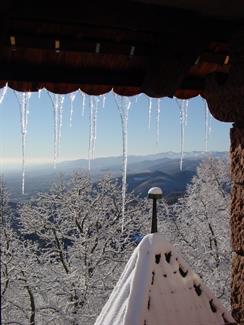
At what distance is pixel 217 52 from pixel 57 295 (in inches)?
404

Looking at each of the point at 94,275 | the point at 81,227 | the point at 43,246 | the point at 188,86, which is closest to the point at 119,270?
the point at 94,275

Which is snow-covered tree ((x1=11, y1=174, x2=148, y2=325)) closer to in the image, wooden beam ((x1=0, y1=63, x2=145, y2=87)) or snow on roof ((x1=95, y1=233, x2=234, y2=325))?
snow on roof ((x1=95, y1=233, x2=234, y2=325))

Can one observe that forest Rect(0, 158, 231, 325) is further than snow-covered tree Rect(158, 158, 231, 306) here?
No

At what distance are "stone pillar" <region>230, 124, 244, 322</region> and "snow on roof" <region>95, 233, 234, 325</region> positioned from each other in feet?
0.32

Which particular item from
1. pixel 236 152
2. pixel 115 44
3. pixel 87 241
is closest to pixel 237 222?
pixel 236 152

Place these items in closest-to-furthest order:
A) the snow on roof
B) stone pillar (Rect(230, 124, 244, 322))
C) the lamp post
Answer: the snow on roof → stone pillar (Rect(230, 124, 244, 322)) → the lamp post

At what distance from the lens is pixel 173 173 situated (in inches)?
918

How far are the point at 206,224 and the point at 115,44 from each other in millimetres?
11787

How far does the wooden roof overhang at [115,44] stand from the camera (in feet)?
5.52

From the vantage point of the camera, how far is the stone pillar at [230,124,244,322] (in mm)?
2047

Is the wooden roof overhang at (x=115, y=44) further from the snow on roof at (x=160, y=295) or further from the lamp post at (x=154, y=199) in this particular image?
the snow on roof at (x=160, y=295)

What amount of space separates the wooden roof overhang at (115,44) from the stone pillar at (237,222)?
344 millimetres

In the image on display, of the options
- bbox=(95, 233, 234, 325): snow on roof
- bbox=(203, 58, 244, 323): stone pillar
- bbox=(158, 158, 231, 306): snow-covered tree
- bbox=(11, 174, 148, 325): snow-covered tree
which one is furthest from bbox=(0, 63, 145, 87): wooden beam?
bbox=(158, 158, 231, 306): snow-covered tree

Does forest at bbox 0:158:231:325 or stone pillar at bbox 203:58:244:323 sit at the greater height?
stone pillar at bbox 203:58:244:323
